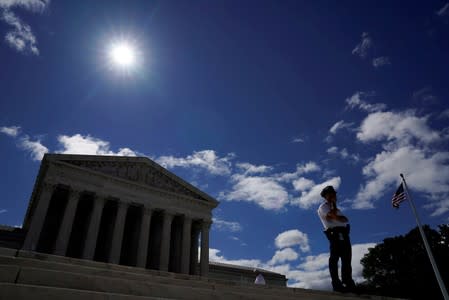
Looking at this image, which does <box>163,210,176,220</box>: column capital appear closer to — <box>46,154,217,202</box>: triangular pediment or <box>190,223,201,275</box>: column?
<box>46,154,217,202</box>: triangular pediment

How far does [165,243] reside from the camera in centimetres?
2833

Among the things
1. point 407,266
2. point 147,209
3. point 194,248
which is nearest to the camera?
point 147,209

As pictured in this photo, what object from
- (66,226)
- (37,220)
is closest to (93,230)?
(66,226)

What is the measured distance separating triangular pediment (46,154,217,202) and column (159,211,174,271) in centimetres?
288

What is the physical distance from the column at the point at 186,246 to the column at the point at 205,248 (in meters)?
1.64

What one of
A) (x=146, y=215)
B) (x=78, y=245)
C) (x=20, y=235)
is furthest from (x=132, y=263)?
(x=20, y=235)

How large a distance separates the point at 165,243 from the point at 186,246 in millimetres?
2359

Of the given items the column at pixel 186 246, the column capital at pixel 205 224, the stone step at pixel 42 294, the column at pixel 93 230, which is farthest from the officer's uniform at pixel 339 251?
the column capital at pixel 205 224

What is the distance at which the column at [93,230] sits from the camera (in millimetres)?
24219

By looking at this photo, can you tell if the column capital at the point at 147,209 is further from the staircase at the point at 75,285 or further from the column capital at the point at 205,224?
the staircase at the point at 75,285

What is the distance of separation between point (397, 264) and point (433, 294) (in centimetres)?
684

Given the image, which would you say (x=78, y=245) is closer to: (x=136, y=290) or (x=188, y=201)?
(x=188, y=201)

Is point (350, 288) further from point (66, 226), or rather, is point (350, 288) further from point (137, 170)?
point (137, 170)

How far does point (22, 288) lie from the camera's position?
3748 mm
